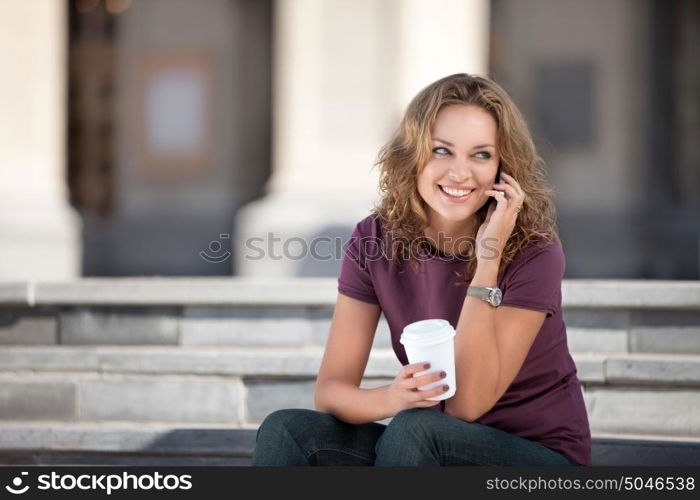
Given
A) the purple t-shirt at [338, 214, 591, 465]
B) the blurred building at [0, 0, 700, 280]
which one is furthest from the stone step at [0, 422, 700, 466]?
the blurred building at [0, 0, 700, 280]

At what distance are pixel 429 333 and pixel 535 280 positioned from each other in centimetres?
40

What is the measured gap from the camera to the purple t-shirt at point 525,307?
239 cm

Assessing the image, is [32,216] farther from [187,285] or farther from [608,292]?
[608,292]

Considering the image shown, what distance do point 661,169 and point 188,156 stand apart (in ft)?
16.5

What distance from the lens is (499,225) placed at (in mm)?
2398

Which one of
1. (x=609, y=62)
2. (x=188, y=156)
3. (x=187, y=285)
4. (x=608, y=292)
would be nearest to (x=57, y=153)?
(x=188, y=156)

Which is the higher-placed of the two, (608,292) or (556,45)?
(556,45)

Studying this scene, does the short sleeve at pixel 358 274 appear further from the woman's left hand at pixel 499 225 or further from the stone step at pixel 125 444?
the stone step at pixel 125 444

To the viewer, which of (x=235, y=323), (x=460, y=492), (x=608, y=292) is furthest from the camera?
(x=235, y=323)

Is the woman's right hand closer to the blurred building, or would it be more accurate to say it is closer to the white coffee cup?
the white coffee cup

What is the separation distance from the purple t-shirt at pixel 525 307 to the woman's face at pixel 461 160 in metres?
0.16

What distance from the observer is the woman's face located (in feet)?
8.14

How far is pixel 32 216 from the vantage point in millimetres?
6695

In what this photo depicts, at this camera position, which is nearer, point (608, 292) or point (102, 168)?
point (608, 292)
